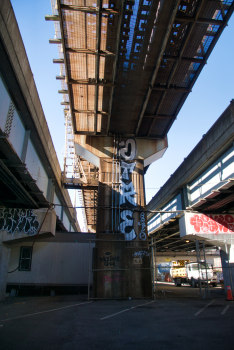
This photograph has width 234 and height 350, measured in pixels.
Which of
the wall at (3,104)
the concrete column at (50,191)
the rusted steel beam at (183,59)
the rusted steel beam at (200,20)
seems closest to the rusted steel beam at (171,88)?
the rusted steel beam at (183,59)

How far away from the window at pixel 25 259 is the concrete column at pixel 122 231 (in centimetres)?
761

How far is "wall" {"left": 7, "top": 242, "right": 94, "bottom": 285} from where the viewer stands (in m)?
20.4

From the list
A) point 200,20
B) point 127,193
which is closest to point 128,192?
point 127,193

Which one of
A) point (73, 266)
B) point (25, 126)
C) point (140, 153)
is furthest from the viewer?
point (73, 266)

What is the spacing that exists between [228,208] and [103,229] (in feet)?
27.8

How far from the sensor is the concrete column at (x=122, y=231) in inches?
611

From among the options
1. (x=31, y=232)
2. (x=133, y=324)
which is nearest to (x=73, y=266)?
(x=31, y=232)

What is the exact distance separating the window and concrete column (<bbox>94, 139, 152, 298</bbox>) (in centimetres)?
761

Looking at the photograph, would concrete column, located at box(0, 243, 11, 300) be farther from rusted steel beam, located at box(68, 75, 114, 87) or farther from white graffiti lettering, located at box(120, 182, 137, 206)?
rusted steel beam, located at box(68, 75, 114, 87)

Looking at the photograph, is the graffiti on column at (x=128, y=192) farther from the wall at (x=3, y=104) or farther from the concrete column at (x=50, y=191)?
the wall at (x=3, y=104)

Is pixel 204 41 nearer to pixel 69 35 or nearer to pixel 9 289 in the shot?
pixel 69 35

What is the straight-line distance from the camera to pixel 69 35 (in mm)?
13266

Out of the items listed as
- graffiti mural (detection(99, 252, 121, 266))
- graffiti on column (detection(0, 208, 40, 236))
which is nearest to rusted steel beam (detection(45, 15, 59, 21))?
graffiti on column (detection(0, 208, 40, 236))

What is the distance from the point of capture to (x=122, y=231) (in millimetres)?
17297
